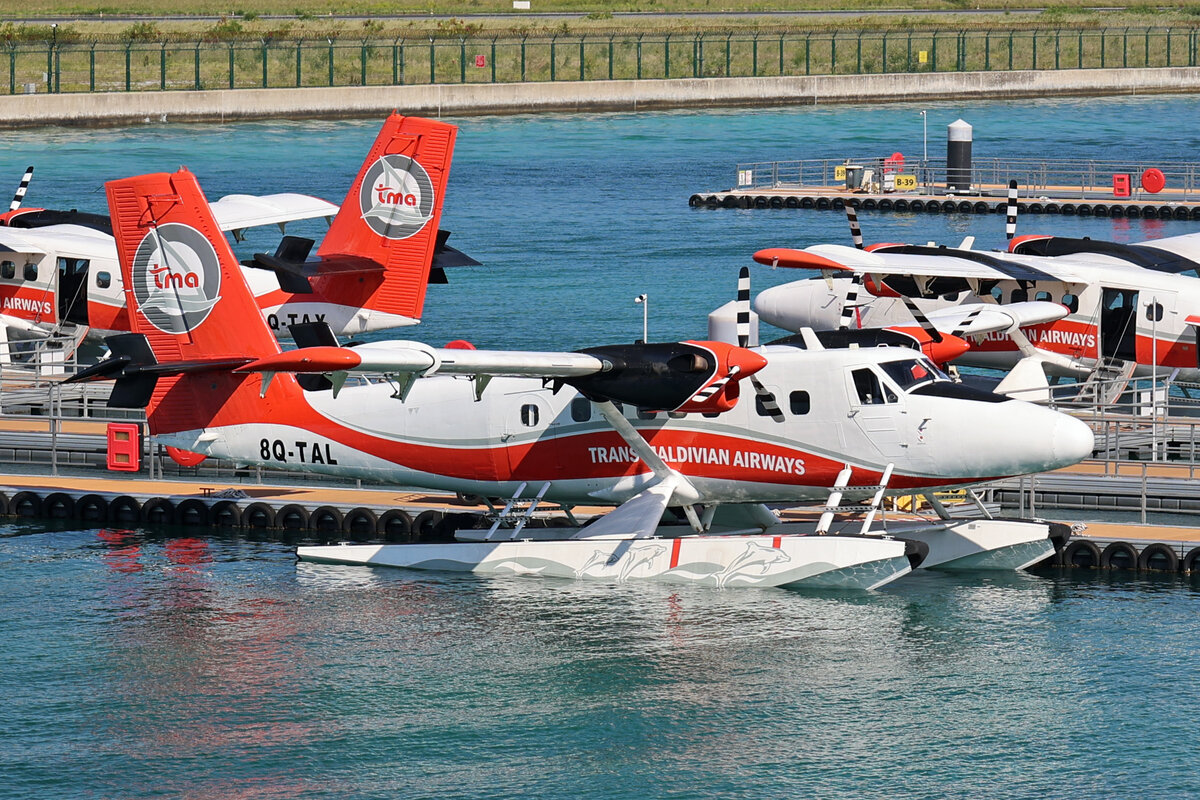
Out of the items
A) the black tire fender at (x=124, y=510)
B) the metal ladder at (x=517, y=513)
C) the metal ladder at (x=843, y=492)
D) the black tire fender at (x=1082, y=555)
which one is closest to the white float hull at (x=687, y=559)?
the metal ladder at (x=843, y=492)

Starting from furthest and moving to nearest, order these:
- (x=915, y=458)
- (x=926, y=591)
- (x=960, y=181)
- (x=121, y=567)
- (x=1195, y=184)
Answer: (x=1195, y=184) → (x=960, y=181) → (x=121, y=567) → (x=926, y=591) → (x=915, y=458)

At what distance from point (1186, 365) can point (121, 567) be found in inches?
902

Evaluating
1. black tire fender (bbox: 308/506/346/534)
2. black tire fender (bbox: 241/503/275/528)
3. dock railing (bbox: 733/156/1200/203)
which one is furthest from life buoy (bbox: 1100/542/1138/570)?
dock railing (bbox: 733/156/1200/203)

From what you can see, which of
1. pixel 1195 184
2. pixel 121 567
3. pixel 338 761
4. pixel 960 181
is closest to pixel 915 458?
pixel 338 761

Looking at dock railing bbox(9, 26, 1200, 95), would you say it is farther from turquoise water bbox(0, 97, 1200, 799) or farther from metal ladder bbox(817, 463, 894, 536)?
metal ladder bbox(817, 463, 894, 536)

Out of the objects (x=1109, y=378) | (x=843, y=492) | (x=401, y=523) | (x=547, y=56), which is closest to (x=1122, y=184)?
(x=1109, y=378)

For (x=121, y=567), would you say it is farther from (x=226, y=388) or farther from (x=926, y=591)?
(x=926, y=591)

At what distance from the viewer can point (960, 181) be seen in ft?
274

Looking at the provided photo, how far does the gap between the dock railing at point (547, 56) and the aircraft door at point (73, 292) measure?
65.5m

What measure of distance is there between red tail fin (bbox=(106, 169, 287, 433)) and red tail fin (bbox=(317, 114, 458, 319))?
10.2 metres

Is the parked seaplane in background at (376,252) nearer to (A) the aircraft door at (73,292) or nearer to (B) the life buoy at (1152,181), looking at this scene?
(A) the aircraft door at (73,292)

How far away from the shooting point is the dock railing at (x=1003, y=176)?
272 ft

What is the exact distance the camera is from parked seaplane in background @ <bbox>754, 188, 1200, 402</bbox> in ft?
128

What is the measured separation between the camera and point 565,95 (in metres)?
119
